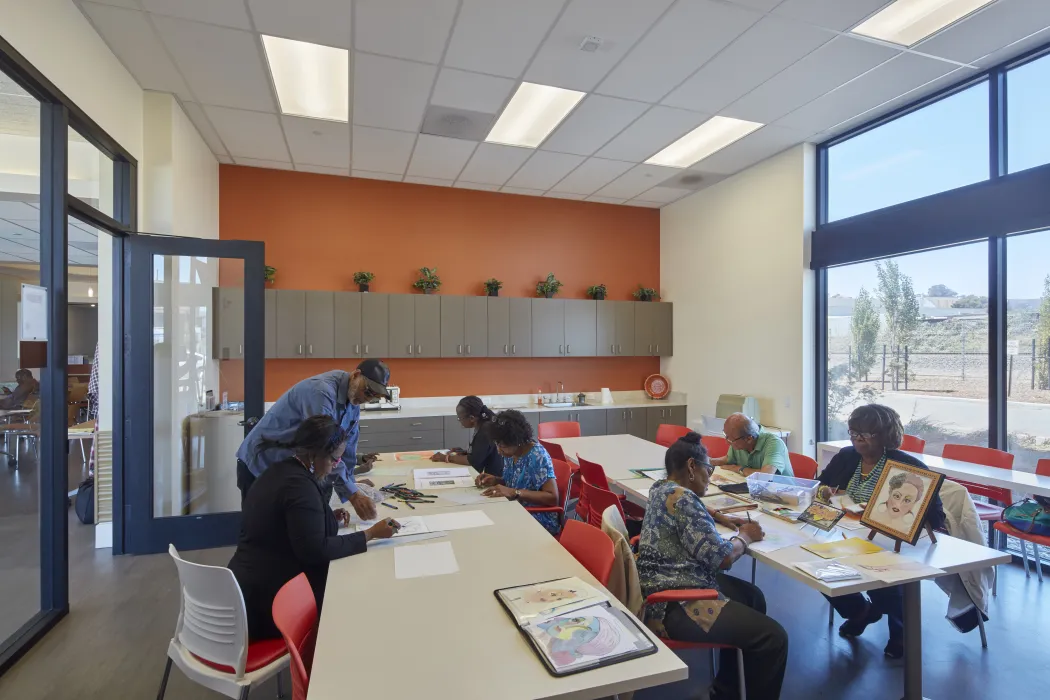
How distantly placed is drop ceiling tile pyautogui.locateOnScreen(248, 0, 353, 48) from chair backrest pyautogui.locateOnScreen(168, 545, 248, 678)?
316cm

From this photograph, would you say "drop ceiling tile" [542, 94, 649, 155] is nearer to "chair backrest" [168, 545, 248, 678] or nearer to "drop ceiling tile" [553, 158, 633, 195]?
"drop ceiling tile" [553, 158, 633, 195]

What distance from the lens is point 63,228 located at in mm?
3018

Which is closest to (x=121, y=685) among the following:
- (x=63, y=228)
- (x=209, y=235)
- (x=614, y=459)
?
(x=63, y=228)

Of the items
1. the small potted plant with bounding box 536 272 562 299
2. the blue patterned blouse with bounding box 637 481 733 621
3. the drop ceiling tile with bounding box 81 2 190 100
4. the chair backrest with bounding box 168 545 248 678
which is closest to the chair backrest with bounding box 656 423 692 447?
the small potted plant with bounding box 536 272 562 299

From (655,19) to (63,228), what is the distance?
12.6 ft

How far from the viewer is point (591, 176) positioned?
632cm

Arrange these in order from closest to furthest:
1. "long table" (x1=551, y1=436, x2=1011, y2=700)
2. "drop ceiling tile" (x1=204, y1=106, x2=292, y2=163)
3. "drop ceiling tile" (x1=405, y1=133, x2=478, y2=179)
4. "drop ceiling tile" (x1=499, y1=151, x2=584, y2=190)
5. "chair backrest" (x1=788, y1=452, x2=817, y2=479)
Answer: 1. "long table" (x1=551, y1=436, x2=1011, y2=700)
2. "chair backrest" (x1=788, y1=452, x2=817, y2=479)
3. "drop ceiling tile" (x1=204, y1=106, x2=292, y2=163)
4. "drop ceiling tile" (x1=405, y1=133, x2=478, y2=179)
5. "drop ceiling tile" (x1=499, y1=151, x2=584, y2=190)

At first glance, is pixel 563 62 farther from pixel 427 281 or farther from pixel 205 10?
pixel 427 281

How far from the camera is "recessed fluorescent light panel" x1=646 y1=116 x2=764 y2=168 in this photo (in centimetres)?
502

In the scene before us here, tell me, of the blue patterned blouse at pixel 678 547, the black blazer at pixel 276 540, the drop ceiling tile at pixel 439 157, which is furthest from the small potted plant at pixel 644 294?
the black blazer at pixel 276 540

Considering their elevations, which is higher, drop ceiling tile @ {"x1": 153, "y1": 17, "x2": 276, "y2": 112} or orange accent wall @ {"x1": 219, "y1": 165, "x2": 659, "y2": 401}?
drop ceiling tile @ {"x1": 153, "y1": 17, "x2": 276, "y2": 112}

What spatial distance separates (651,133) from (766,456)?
3285mm

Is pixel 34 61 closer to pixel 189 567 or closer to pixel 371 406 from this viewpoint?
pixel 189 567

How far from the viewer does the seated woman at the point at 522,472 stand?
121 inches
